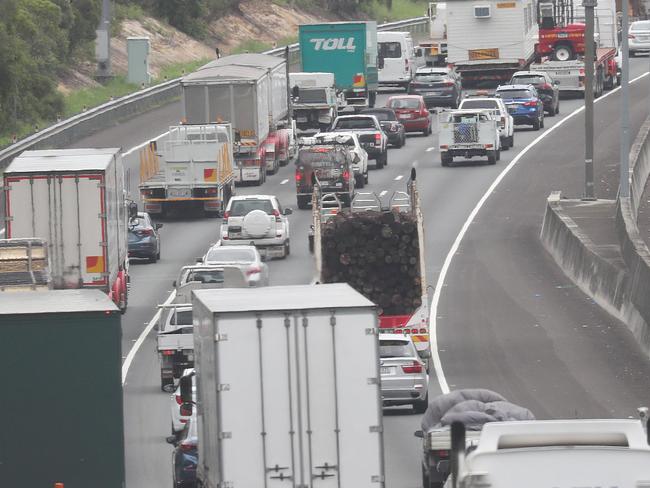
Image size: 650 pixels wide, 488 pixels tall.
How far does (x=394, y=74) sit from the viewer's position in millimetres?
80062

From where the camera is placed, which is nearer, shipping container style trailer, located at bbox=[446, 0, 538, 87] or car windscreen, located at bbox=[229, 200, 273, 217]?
car windscreen, located at bbox=[229, 200, 273, 217]

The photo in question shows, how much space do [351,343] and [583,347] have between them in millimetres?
16865

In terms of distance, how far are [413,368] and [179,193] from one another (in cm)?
2491

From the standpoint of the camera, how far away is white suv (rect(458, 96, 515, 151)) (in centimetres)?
6112

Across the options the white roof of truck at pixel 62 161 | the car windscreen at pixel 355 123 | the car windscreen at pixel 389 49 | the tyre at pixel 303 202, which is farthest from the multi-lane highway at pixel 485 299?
the car windscreen at pixel 389 49

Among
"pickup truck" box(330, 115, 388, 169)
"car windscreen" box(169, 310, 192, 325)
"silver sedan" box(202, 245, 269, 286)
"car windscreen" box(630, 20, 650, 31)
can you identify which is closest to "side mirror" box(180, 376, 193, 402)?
"car windscreen" box(169, 310, 192, 325)

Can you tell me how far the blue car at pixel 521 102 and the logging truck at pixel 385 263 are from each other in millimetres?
36746

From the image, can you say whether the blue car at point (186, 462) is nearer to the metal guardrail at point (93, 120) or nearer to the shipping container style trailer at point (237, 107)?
the metal guardrail at point (93, 120)

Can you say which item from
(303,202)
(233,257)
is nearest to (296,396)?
(233,257)

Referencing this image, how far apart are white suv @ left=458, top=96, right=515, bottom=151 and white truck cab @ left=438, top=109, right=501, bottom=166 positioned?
1670 millimetres

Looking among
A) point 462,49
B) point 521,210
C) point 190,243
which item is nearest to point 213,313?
point 190,243

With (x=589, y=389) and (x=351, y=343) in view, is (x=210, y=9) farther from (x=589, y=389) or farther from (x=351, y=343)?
(x=351, y=343)

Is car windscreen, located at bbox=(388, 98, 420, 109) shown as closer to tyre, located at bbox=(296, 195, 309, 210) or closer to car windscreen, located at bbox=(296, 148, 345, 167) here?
tyre, located at bbox=(296, 195, 309, 210)

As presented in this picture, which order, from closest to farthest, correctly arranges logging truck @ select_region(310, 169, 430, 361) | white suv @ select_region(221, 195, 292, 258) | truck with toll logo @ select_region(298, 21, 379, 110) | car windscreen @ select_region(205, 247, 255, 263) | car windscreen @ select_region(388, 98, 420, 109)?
logging truck @ select_region(310, 169, 430, 361)
car windscreen @ select_region(205, 247, 255, 263)
white suv @ select_region(221, 195, 292, 258)
car windscreen @ select_region(388, 98, 420, 109)
truck with toll logo @ select_region(298, 21, 379, 110)
